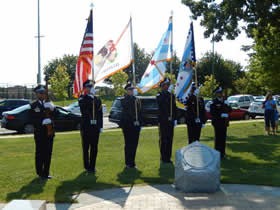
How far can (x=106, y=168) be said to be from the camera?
31.6 ft

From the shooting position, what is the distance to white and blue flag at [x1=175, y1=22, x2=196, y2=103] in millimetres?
11352

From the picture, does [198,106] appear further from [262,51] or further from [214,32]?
[262,51]

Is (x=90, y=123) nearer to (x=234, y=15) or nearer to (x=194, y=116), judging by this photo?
(x=194, y=116)

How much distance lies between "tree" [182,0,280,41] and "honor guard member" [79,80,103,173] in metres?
9.84

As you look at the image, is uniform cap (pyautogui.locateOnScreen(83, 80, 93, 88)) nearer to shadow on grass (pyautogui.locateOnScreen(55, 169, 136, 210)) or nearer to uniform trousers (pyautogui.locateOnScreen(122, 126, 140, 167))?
uniform trousers (pyautogui.locateOnScreen(122, 126, 140, 167))

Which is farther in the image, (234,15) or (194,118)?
(234,15)

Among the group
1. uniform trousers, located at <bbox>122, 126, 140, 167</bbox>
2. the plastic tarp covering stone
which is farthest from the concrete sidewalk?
uniform trousers, located at <bbox>122, 126, 140, 167</bbox>

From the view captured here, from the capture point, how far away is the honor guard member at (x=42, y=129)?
858 cm

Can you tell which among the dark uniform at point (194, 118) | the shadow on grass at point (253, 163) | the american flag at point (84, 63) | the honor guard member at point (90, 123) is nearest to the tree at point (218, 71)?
the shadow on grass at point (253, 163)

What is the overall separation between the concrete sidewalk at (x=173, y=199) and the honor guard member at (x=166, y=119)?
2.30 metres

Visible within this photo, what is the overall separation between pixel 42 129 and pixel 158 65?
3.95 metres

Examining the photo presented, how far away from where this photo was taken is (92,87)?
30.4 feet

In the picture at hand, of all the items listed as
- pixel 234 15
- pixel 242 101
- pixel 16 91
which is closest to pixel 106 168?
pixel 234 15

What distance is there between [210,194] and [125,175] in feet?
7.32
